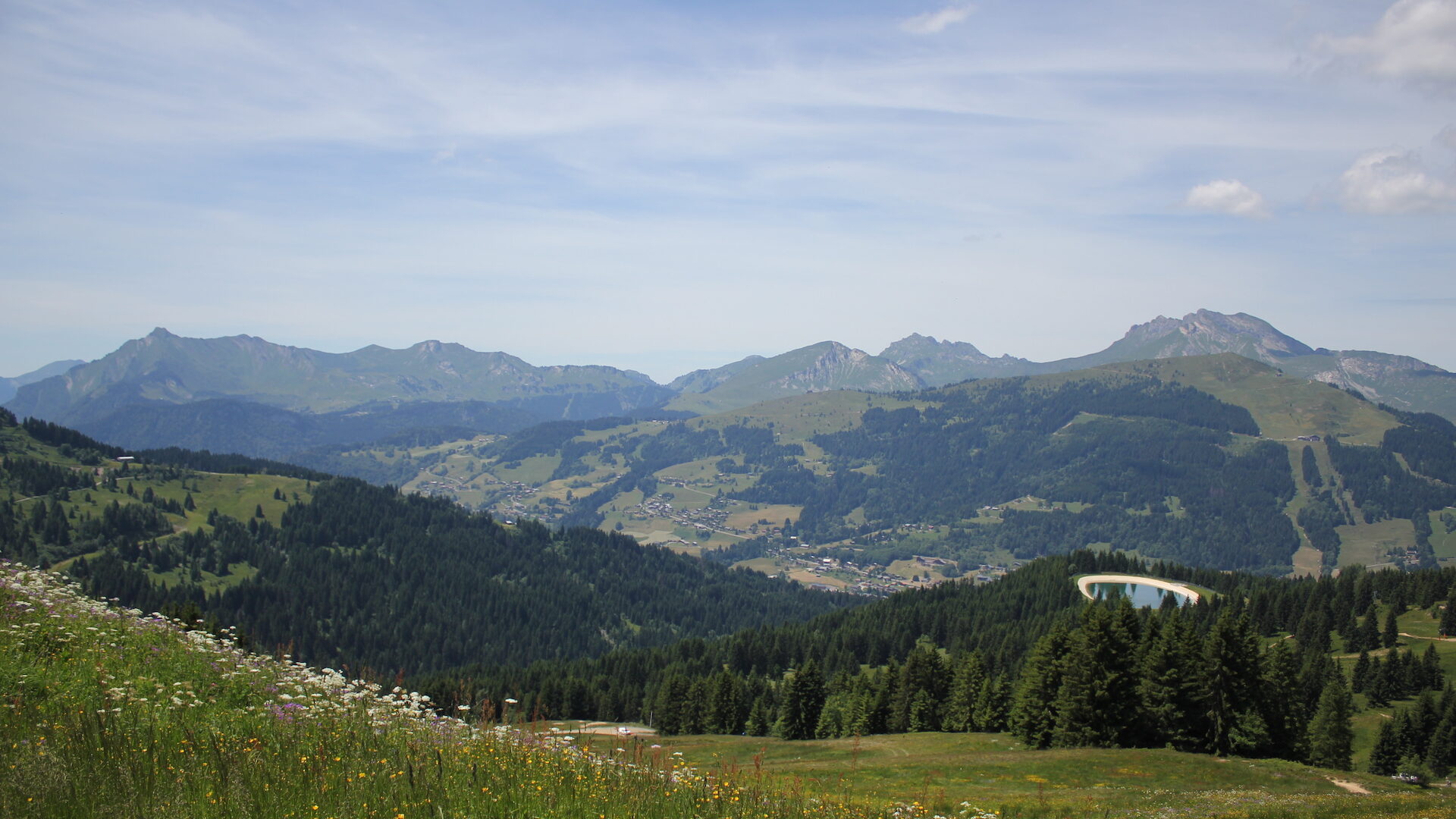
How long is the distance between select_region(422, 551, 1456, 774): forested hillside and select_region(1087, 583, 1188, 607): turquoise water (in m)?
4.00

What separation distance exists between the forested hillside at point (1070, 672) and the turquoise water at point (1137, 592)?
4.00 m

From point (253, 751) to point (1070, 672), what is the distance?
168 feet

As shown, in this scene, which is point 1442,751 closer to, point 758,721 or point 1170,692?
point 1170,692

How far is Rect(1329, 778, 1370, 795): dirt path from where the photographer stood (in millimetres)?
34763

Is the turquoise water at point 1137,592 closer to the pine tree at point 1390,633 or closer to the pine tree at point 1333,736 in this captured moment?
the pine tree at point 1390,633

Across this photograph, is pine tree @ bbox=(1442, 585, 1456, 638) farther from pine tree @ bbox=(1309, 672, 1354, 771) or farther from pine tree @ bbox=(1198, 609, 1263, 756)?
pine tree @ bbox=(1198, 609, 1263, 756)

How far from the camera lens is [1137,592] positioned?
5098 inches

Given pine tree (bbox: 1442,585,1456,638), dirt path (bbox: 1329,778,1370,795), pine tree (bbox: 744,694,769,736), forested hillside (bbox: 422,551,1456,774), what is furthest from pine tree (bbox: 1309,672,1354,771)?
pine tree (bbox: 1442,585,1456,638)

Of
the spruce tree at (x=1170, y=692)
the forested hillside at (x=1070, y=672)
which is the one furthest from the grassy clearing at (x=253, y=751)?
the spruce tree at (x=1170, y=692)

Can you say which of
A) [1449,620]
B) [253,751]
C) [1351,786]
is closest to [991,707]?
[1351,786]

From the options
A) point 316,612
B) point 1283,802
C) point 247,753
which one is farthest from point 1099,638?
point 316,612

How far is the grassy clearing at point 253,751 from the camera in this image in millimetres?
9039

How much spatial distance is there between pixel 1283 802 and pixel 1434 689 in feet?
244

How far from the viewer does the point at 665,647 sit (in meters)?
133
